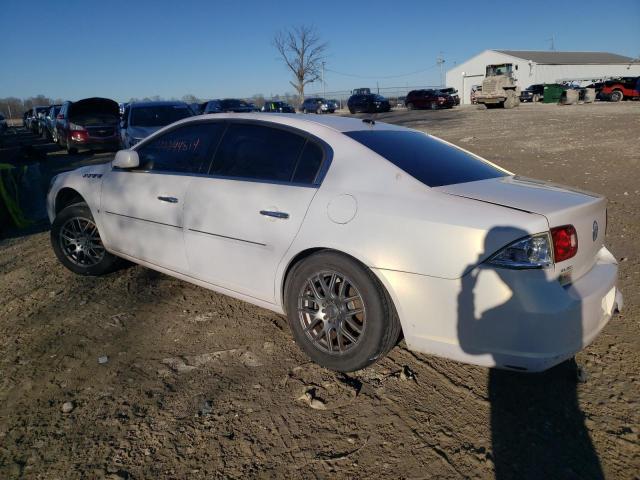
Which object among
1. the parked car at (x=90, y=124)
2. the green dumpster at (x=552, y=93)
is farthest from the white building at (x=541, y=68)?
the parked car at (x=90, y=124)

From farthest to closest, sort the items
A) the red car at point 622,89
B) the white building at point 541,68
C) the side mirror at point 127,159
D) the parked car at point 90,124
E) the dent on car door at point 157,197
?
the white building at point 541,68
the red car at point 622,89
the parked car at point 90,124
the side mirror at point 127,159
the dent on car door at point 157,197

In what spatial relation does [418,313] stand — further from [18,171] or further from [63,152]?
[63,152]

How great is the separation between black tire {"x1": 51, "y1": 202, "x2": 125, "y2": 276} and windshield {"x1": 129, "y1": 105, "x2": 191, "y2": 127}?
7257 mm

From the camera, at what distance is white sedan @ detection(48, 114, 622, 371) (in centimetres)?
234

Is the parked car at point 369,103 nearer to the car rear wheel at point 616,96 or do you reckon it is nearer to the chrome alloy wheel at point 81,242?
the car rear wheel at point 616,96

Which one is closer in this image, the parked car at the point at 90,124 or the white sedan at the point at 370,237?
the white sedan at the point at 370,237

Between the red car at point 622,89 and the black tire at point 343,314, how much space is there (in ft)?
128

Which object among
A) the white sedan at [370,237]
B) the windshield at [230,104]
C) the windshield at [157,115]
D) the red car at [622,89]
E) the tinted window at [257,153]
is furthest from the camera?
the red car at [622,89]

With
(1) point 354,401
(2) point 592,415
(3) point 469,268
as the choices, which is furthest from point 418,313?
(2) point 592,415

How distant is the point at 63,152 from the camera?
57.6ft

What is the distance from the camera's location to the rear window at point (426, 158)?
2.90 metres

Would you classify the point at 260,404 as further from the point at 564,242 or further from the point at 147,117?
the point at 147,117

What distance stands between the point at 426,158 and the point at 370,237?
2.80 feet

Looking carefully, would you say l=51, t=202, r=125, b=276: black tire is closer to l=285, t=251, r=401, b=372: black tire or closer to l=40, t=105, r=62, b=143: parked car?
l=285, t=251, r=401, b=372: black tire
